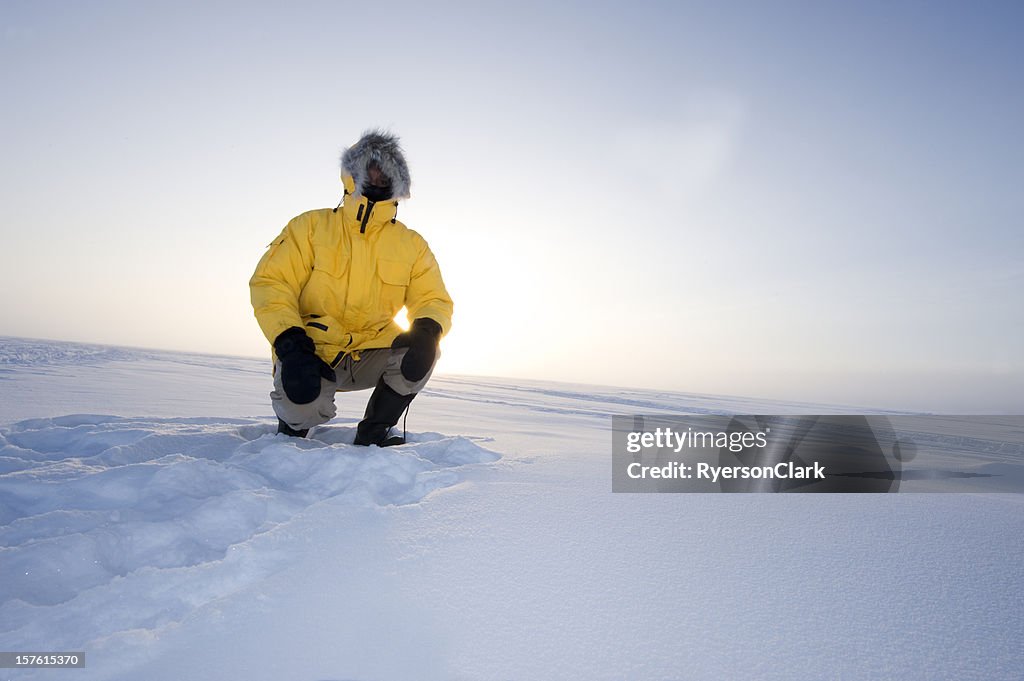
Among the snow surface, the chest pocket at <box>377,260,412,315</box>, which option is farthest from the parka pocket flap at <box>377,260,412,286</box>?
the snow surface

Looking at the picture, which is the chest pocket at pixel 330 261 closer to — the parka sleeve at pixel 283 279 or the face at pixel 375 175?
the parka sleeve at pixel 283 279

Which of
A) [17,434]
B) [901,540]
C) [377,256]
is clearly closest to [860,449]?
[901,540]

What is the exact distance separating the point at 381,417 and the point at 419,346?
1.43ft

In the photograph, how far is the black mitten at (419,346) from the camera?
2270 mm

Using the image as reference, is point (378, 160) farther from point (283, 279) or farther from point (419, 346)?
point (419, 346)

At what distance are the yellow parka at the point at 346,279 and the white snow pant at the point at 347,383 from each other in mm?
89

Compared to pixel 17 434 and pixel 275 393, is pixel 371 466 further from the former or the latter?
pixel 17 434

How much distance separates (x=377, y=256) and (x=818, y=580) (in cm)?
213

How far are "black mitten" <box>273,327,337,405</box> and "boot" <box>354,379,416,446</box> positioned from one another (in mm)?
391

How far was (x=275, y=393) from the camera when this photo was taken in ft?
7.85

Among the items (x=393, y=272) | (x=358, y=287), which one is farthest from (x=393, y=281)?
(x=358, y=287)

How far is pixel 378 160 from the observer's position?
2334 mm

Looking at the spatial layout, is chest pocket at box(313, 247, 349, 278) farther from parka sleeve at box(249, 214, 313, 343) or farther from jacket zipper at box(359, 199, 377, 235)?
jacket zipper at box(359, 199, 377, 235)

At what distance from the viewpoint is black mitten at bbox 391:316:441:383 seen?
89.4 inches
